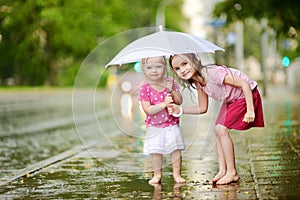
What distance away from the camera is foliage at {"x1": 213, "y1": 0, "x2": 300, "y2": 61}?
14.1 m

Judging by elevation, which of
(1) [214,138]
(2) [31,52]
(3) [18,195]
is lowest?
(3) [18,195]

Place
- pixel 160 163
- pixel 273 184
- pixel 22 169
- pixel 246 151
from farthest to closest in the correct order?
pixel 246 151 < pixel 22 169 < pixel 160 163 < pixel 273 184

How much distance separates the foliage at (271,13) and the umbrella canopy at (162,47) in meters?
5.62

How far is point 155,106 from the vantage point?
8.47 metres

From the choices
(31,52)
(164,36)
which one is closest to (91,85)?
(164,36)

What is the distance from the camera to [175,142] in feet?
28.3

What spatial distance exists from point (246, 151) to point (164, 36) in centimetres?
403

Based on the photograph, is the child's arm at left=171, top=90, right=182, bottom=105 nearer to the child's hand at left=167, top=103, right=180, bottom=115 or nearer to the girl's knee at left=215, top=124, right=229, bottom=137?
the child's hand at left=167, top=103, right=180, bottom=115

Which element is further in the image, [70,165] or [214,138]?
[70,165]

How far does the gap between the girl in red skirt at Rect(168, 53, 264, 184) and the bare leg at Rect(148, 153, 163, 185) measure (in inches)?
22.0

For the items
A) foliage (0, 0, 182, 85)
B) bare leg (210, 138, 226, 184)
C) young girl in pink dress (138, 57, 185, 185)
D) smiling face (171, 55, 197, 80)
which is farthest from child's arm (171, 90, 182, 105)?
foliage (0, 0, 182, 85)

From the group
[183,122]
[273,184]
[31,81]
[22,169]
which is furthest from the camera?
[31,81]

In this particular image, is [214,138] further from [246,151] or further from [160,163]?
[246,151]

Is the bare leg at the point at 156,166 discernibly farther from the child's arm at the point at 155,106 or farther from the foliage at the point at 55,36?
the foliage at the point at 55,36
